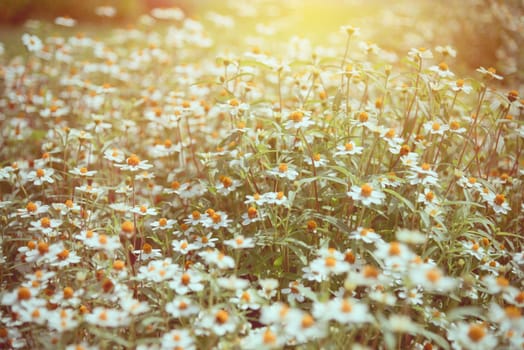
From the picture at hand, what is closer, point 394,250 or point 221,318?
point 394,250

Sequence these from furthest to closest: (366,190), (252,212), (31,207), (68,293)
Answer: (31,207)
(252,212)
(366,190)
(68,293)

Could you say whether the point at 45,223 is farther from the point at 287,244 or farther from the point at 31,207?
the point at 287,244

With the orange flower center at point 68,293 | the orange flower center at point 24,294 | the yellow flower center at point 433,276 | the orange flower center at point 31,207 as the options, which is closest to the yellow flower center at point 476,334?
the yellow flower center at point 433,276

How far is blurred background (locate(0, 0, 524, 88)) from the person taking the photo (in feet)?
15.8

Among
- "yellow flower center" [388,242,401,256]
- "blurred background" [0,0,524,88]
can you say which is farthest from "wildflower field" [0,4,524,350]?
"blurred background" [0,0,524,88]

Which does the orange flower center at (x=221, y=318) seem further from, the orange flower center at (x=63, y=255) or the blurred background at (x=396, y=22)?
the blurred background at (x=396, y=22)

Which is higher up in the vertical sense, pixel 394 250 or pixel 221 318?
pixel 394 250

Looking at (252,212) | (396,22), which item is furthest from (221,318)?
(396,22)

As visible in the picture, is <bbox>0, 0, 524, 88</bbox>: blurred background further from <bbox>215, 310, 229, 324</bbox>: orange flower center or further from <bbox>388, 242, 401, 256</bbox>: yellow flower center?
<bbox>215, 310, 229, 324</bbox>: orange flower center

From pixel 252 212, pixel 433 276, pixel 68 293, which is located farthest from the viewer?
pixel 252 212

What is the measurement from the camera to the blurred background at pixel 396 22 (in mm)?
4816

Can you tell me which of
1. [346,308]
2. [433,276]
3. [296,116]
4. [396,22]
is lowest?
[346,308]

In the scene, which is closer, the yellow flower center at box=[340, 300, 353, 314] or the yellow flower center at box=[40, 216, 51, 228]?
the yellow flower center at box=[340, 300, 353, 314]

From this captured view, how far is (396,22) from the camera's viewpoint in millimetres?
6137
